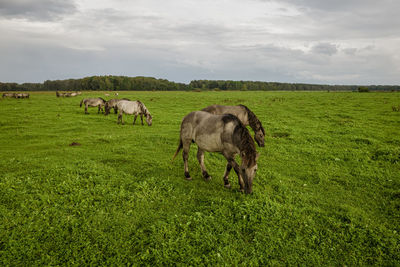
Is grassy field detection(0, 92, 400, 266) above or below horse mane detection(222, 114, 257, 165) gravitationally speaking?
below

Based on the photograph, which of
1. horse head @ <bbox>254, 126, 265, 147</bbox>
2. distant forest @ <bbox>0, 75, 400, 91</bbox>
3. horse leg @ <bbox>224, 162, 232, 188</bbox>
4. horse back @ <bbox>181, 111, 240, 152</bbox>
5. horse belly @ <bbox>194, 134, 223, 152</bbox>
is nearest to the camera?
horse back @ <bbox>181, 111, 240, 152</bbox>

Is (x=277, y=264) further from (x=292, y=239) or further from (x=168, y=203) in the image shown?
(x=168, y=203)

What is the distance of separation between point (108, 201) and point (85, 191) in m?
0.84

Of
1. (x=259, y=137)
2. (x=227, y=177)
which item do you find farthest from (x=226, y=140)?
(x=259, y=137)

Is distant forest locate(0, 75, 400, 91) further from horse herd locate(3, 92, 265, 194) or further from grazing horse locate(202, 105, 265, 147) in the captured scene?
horse herd locate(3, 92, 265, 194)

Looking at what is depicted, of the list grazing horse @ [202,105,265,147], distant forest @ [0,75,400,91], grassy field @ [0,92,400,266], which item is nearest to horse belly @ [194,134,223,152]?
grassy field @ [0,92,400,266]

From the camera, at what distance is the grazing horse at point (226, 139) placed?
19.4 ft

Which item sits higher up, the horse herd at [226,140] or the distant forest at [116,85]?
the distant forest at [116,85]

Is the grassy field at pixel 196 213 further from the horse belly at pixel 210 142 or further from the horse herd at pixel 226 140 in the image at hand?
the horse belly at pixel 210 142

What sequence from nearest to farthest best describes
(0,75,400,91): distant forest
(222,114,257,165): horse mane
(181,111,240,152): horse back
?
1. (222,114,257,165): horse mane
2. (181,111,240,152): horse back
3. (0,75,400,91): distant forest

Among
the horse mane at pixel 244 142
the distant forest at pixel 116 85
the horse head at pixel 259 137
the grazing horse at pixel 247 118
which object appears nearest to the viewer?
the horse mane at pixel 244 142

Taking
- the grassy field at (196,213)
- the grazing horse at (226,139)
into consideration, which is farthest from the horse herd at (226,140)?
the grassy field at (196,213)

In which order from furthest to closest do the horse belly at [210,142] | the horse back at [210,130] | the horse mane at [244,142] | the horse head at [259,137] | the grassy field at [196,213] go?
the horse head at [259,137] → the horse belly at [210,142] → the horse back at [210,130] → the horse mane at [244,142] → the grassy field at [196,213]

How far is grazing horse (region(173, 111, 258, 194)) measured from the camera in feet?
19.4
